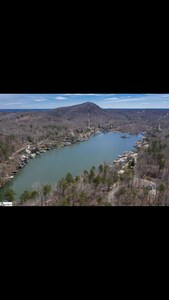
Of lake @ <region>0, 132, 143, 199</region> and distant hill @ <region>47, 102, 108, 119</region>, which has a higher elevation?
distant hill @ <region>47, 102, 108, 119</region>

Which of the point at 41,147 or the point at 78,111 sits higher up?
the point at 78,111

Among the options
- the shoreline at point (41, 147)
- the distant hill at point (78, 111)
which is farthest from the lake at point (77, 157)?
the distant hill at point (78, 111)

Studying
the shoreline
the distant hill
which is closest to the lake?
the shoreline

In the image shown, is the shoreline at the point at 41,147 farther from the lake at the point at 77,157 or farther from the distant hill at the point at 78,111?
the distant hill at the point at 78,111

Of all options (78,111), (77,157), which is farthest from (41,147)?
(78,111)

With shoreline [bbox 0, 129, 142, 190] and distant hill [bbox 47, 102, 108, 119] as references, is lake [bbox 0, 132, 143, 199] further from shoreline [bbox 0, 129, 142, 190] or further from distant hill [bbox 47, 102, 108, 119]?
distant hill [bbox 47, 102, 108, 119]

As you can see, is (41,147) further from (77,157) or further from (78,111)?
(78,111)
